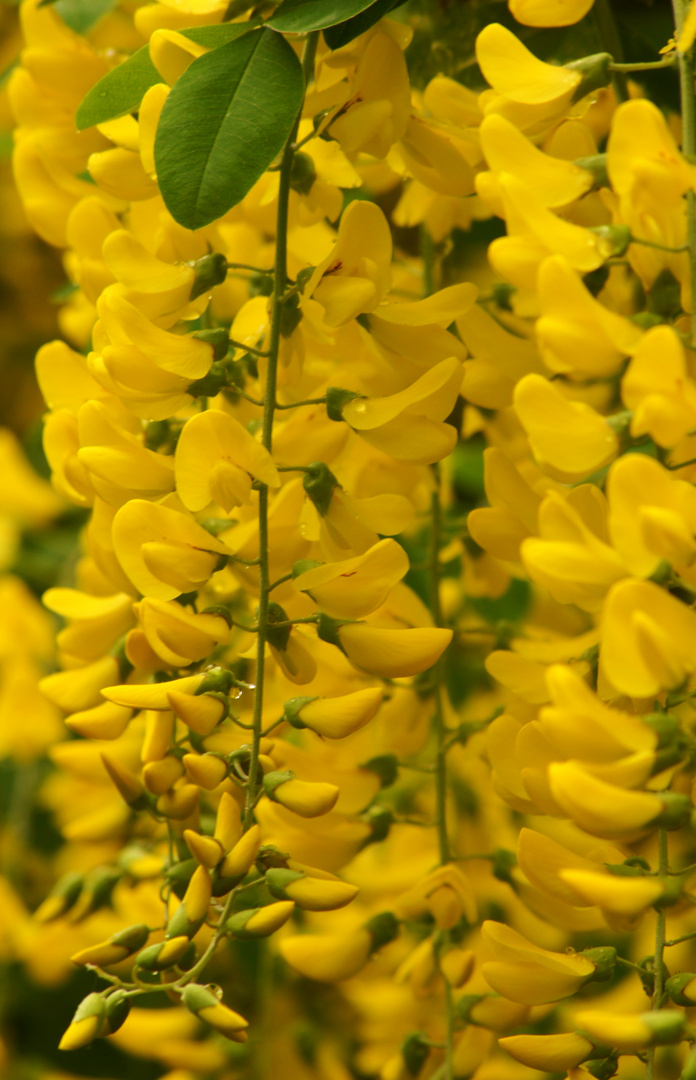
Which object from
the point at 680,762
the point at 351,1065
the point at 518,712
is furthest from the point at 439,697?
the point at 351,1065

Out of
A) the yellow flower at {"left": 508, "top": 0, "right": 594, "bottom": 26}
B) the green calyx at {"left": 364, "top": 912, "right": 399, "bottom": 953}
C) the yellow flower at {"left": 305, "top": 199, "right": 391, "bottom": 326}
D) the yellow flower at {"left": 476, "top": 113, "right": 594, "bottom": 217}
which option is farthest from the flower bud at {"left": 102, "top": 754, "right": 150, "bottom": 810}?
the yellow flower at {"left": 508, "top": 0, "right": 594, "bottom": 26}

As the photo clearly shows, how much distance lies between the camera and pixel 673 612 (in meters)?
0.55

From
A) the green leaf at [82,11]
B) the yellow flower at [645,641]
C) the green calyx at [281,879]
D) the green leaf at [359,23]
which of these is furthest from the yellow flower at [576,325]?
the green leaf at [82,11]

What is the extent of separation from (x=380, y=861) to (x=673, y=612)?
25.4 inches

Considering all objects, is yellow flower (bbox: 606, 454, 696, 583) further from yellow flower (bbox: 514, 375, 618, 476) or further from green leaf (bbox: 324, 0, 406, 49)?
green leaf (bbox: 324, 0, 406, 49)

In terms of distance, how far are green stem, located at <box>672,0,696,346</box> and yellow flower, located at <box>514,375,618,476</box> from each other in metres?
0.07

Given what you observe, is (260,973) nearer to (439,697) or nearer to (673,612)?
(439,697)

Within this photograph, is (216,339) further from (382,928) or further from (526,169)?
(382,928)

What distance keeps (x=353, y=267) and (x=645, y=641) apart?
29 cm

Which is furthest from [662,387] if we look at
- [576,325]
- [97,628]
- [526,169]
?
[97,628]

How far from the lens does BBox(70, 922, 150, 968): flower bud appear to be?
27.3 inches

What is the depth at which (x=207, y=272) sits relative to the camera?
74cm

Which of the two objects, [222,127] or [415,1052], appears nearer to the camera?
[222,127]

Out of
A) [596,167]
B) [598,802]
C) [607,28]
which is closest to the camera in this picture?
[598,802]
